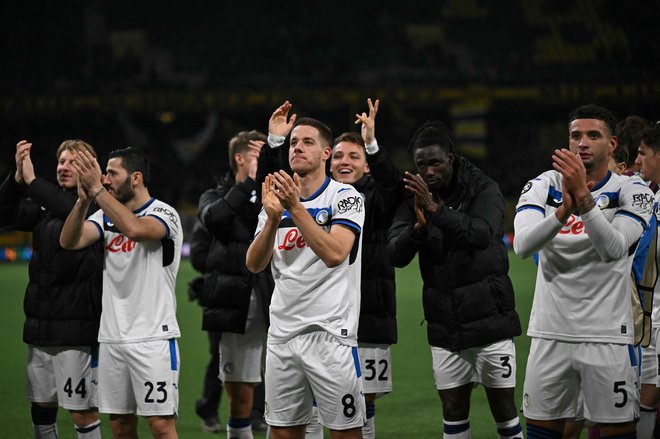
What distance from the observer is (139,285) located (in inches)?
210

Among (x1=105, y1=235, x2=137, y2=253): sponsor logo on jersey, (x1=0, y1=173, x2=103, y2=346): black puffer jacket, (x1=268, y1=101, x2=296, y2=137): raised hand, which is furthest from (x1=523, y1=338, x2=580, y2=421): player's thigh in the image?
(x1=0, y1=173, x2=103, y2=346): black puffer jacket

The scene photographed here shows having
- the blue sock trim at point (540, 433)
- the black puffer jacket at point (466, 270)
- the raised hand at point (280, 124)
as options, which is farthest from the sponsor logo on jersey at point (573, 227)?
the raised hand at point (280, 124)

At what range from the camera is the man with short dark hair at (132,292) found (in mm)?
5215

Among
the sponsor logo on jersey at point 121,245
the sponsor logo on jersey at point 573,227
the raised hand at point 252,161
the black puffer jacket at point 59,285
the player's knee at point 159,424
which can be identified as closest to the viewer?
the sponsor logo on jersey at point 573,227

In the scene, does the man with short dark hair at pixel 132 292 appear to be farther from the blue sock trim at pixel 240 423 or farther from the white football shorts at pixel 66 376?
the blue sock trim at pixel 240 423

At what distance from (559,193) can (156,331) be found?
241 cm

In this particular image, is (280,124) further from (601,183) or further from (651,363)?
(651,363)

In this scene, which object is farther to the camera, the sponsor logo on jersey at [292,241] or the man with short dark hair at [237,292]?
the man with short dark hair at [237,292]

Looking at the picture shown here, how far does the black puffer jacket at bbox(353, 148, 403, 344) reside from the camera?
19.3 feet

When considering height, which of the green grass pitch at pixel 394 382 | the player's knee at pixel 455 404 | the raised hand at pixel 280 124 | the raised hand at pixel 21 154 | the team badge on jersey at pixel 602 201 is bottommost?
the green grass pitch at pixel 394 382

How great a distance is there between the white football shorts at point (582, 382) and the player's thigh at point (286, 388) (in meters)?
1.19

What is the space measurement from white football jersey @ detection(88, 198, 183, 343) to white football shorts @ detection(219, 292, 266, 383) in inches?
42.6

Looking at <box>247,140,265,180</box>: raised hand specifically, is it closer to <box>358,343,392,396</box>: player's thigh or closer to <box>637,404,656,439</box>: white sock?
<box>358,343,392,396</box>: player's thigh

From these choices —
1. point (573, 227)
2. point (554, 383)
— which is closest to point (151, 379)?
point (554, 383)
